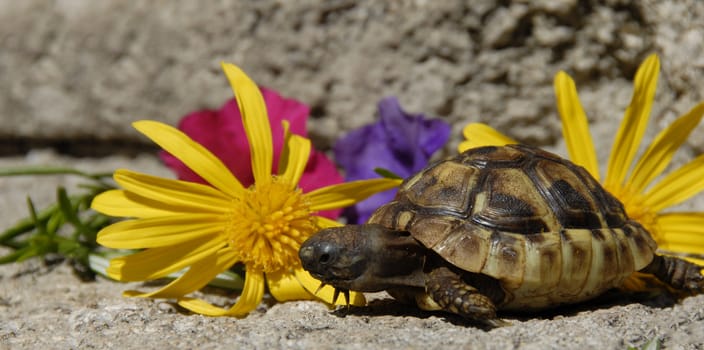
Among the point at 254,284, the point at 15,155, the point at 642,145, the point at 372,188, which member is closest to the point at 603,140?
the point at 642,145

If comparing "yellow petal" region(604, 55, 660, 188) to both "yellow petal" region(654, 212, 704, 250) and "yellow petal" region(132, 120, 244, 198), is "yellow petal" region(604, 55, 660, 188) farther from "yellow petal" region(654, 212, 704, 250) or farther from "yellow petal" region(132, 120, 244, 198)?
"yellow petal" region(132, 120, 244, 198)

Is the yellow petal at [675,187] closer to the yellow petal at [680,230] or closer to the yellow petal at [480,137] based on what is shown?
the yellow petal at [680,230]

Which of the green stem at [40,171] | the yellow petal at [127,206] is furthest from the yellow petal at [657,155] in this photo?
the green stem at [40,171]

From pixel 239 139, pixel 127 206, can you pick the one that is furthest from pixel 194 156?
pixel 239 139

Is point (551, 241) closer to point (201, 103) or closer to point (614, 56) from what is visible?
point (614, 56)

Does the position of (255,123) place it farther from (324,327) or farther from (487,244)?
(487,244)
